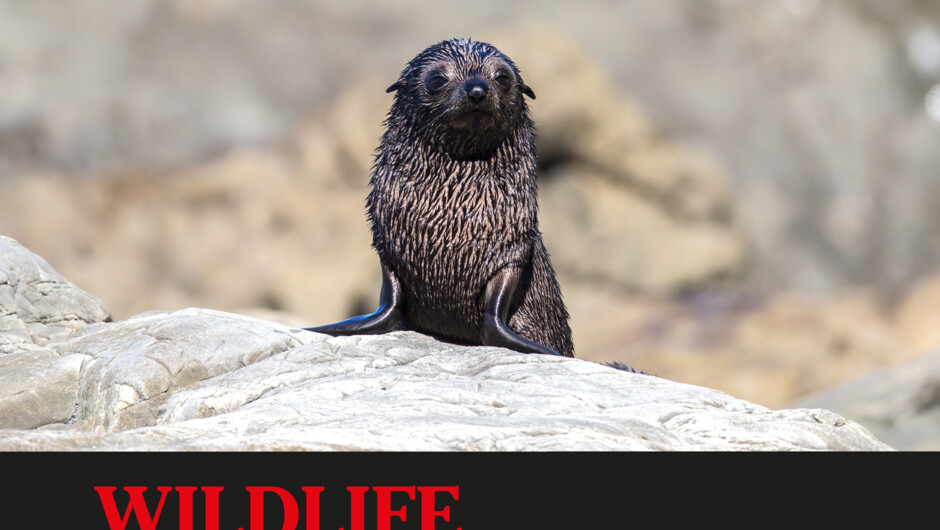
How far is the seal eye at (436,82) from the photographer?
6.36 m

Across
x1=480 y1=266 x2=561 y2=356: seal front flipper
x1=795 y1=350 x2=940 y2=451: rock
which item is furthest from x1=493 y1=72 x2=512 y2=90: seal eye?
x1=795 y1=350 x2=940 y2=451: rock

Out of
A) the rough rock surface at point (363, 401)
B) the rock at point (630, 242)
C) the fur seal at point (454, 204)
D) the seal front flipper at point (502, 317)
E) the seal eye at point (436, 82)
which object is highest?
the rock at point (630, 242)

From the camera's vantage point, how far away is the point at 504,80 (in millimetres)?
6402

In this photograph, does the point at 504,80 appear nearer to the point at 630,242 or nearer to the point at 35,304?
the point at 35,304

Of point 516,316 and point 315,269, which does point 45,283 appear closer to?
point 516,316

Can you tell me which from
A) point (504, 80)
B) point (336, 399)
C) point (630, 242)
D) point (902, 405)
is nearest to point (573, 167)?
point (630, 242)

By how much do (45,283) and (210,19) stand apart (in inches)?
408

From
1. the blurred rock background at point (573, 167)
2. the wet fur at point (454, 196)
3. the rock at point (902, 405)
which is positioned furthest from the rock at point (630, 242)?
the wet fur at point (454, 196)

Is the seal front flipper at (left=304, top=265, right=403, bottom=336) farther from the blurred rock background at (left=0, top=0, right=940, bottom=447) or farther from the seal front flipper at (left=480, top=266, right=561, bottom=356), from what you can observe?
the blurred rock background at (left=0, top=0, right=940, bottom=447)

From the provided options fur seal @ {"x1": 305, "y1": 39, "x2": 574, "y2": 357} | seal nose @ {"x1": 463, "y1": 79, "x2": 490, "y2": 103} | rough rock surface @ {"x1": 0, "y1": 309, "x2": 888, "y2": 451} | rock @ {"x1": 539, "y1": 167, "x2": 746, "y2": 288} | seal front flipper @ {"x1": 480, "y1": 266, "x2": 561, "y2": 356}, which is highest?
rock @ {"x1": 539, "y1": 167, "x2": 746, "y2": 288}

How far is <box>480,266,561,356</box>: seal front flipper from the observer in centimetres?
607

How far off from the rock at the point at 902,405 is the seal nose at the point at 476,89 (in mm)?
5518

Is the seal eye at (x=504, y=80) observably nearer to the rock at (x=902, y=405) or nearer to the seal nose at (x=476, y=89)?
the seal nose at (x=476, y=89)
